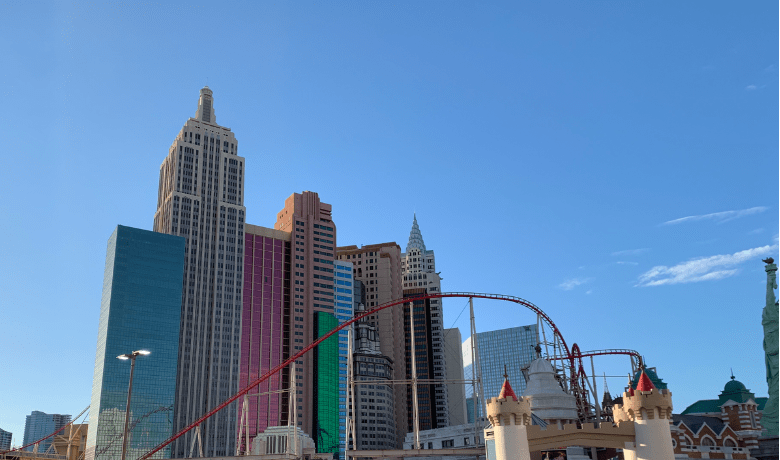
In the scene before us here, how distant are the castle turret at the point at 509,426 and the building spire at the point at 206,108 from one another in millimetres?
143183

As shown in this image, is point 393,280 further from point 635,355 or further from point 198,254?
point 635,355

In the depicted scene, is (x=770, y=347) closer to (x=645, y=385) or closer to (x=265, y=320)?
(x=645, y=385)

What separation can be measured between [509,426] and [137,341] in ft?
346

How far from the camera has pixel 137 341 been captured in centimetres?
12794

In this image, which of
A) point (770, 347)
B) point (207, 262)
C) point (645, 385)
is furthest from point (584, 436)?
point (207, 262)

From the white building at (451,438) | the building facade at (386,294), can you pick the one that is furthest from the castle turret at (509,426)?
the building facade at (386,294)

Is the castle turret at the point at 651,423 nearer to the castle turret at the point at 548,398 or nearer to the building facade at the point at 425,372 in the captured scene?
the castle turret at the point at 548,398

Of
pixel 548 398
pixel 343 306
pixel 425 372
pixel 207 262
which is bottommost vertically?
pixel 548 398

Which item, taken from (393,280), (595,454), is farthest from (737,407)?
(393,280)

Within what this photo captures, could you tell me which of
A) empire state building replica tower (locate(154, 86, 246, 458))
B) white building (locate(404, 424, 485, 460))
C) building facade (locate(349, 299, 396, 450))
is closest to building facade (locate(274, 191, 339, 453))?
building facade (locate(349, 299, 396, 450))

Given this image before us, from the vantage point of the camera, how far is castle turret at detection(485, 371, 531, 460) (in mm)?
37281

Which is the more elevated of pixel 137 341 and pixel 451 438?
pixel 137 341

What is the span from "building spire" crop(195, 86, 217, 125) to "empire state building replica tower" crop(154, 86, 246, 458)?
0.81ft

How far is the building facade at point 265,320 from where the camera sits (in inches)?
5753
